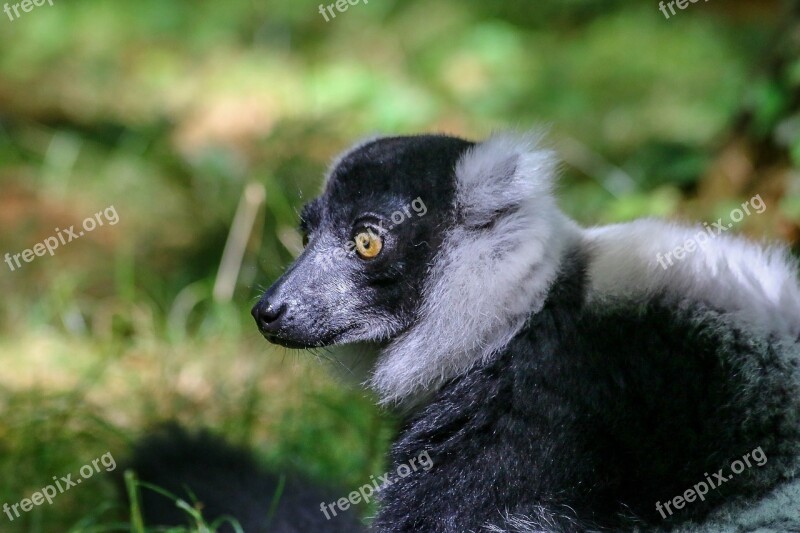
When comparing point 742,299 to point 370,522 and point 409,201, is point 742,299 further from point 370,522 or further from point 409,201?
point 370,522

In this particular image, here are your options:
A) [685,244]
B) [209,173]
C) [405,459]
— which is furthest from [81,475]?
[209,173]

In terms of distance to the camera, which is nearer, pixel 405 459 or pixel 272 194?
pixel 405 459

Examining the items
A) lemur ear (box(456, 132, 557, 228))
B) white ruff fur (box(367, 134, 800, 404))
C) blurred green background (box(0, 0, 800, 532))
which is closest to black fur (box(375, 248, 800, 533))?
white ruff fur (box(367, 134, 800, 404))

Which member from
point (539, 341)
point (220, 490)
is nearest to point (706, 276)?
point (539, 341)

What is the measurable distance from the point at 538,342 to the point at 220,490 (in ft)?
6.00

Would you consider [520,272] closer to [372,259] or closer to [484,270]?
[484,270]

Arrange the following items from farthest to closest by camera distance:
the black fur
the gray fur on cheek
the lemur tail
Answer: the lemur tail < the gray fur on cheek < the black fur

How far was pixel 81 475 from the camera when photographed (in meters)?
5.02

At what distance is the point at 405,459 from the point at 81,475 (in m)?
2.31

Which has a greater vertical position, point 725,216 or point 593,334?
point 593,334

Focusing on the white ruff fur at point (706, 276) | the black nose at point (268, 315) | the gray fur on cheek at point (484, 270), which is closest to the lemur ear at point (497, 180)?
the gray fur on cheek at point (484, 270)

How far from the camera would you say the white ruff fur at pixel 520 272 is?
3463mm

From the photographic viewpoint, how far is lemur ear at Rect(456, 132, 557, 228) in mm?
3729

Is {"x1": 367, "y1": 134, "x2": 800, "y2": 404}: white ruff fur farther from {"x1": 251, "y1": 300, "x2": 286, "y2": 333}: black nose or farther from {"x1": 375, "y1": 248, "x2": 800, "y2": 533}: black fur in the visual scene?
{"x1": 251, "y1": 300, "x2": 286, "y2": 333}: black nose
